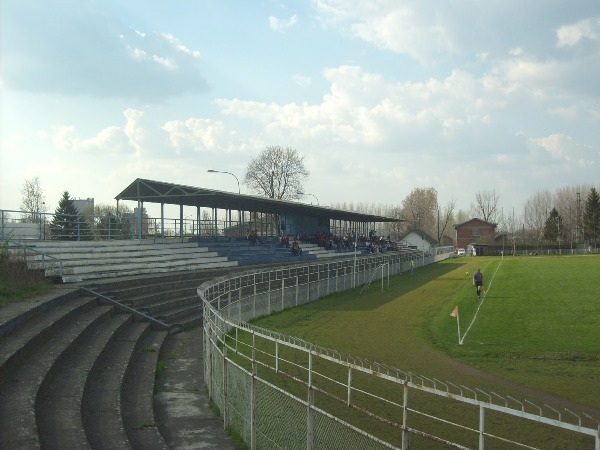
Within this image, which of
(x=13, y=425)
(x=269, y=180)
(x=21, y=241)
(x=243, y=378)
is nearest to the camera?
(x=13, y=425)

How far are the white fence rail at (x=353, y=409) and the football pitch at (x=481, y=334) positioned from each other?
148cm

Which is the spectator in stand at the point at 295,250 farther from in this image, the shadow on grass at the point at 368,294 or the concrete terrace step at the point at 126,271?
the concrete terrace step at the point at 126,271

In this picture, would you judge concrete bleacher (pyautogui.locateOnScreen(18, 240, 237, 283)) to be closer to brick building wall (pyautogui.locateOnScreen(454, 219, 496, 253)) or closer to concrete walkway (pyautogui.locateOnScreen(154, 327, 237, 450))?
concrete walkway (pyautogui.locateOnScreen(154, 327, 237, 450))

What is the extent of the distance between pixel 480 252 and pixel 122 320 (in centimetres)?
9315

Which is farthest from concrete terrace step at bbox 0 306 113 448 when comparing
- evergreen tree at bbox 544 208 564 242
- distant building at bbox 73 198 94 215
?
evergreen tree at bbox 544 208 564 242

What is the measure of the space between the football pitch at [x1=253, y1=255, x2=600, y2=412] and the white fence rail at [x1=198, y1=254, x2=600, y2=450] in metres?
1.48

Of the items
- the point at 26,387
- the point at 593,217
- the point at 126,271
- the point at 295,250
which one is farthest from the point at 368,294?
the point at 593,217

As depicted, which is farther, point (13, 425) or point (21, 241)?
point (21, 241)

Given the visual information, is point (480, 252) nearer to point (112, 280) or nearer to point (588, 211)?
point (588, 211)

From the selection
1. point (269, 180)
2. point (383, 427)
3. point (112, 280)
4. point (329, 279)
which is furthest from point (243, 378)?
point (269, 180)

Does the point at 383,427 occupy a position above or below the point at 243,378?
below

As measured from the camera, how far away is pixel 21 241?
24328 millimetres

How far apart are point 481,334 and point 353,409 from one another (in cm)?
1076

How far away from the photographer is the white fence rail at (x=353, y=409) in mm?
5916
